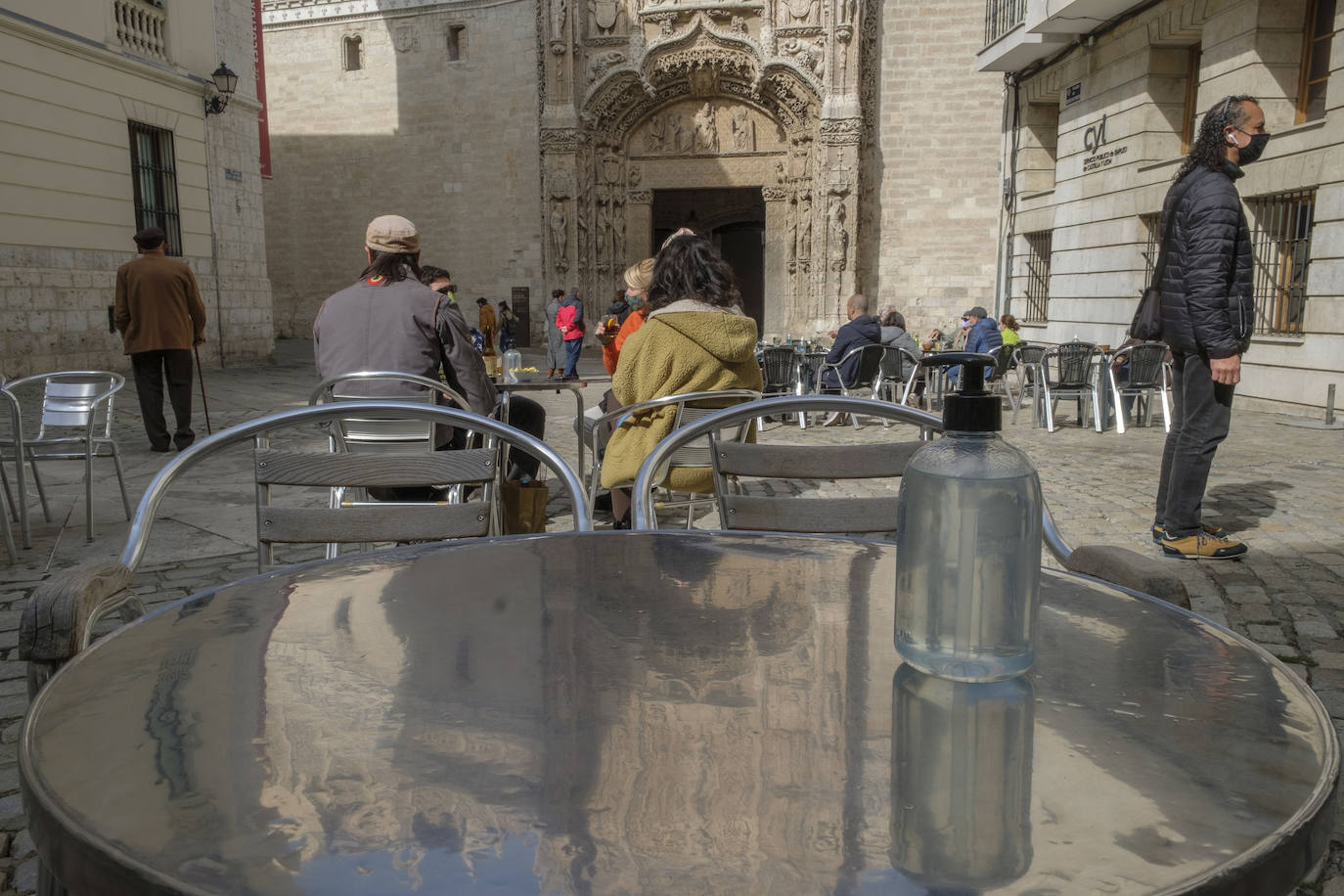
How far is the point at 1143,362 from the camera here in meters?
9.21

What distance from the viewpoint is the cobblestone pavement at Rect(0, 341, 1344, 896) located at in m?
3.23

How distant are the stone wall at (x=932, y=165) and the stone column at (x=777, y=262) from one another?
1.81 meters

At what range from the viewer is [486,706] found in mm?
1006

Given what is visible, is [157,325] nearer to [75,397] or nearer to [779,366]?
[75,397]

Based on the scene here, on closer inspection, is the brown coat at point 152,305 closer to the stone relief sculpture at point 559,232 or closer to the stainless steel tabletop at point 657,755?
the stainless steel tabletop at point 657,755

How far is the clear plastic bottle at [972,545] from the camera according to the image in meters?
1.00

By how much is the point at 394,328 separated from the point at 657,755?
3191mm

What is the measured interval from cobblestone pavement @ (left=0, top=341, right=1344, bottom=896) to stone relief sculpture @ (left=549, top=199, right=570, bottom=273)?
41.5ft

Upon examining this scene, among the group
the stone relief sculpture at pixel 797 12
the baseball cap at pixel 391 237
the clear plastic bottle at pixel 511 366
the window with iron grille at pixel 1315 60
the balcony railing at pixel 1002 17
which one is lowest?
the clear plastic bottle at pixel 511 366

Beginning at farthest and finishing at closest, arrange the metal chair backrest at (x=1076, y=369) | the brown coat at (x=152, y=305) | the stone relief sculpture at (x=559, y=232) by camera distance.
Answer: the stone relief sculpture at (x=559, y=232)
the metal chair backrest at (x=1076, y=369)
the brown coat at (x=152, y=305)

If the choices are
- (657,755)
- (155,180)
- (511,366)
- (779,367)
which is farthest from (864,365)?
(155,180)

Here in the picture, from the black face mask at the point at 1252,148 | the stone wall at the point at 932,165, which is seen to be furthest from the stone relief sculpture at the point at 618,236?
the black face mask at the point at 1252,148

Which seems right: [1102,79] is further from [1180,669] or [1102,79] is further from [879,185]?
[1180,669]

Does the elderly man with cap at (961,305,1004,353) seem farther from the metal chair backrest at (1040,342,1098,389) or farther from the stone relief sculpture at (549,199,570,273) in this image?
the stone relief sculpture at (549,199,570,273)
